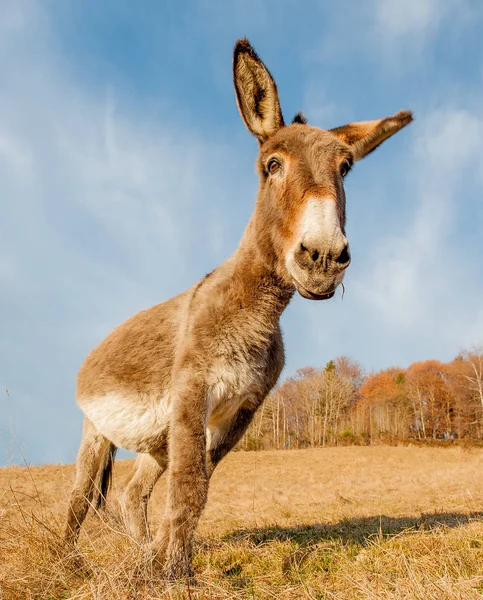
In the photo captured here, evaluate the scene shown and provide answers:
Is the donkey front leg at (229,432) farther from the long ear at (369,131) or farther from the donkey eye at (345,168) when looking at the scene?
the long ear at (369,131)

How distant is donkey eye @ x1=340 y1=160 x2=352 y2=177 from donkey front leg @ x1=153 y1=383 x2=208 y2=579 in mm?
2250

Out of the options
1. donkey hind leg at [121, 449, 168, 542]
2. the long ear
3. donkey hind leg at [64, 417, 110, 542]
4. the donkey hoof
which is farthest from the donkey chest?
the long ear

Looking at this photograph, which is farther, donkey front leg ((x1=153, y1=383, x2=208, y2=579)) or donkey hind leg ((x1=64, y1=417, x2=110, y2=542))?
donkey hind leg ((x1=64, y1=417, x2=110, y2=542))

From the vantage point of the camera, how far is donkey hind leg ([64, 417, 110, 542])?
16.6ft

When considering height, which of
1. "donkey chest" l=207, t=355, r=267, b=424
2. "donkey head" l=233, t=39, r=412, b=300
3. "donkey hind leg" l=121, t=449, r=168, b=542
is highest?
"donkey head" l=233, t=39, r=412, b=300

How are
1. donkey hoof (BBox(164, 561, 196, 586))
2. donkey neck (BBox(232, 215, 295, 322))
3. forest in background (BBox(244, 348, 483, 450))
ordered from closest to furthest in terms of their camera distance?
donkey hoof (BBox(164, 561, 196, 586))
donkey neck (BBox(232, 215, 295, 322))
forest in background (BBox(244, 348, 483, 450))

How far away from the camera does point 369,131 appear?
441cm

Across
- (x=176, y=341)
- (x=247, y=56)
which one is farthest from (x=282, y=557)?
(x=247, y=56)

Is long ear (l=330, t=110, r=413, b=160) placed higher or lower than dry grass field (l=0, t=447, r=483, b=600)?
higher

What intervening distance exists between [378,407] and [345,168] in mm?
66341

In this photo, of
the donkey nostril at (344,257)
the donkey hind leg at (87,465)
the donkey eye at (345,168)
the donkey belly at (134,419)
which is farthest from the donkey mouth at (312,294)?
the donkey hind leg at (87,465)

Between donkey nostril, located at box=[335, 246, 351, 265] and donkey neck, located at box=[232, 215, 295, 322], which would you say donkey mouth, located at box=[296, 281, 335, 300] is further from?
donkey neck, located at box=[232, 215, 295, 322]

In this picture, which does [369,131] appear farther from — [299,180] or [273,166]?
[299,180]

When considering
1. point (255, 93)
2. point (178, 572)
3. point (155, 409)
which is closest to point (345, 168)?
point (255, 93)
